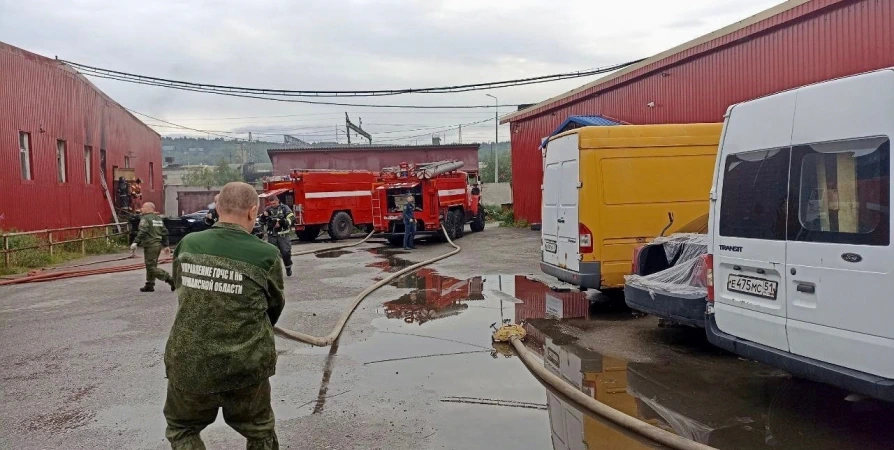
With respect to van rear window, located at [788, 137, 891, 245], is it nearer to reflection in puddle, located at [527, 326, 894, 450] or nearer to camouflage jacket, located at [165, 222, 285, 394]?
reflection in puddle, located at [527, 326, 894, 450]

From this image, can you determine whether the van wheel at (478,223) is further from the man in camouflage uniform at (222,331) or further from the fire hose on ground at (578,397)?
the man in camouflage uniform at (222,331)

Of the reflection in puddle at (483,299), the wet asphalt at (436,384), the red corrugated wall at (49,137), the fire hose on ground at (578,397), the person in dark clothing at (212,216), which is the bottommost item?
the wet asphalt at (436,384)

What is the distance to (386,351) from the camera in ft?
23.9

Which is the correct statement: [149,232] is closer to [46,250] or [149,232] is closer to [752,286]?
[46,250]

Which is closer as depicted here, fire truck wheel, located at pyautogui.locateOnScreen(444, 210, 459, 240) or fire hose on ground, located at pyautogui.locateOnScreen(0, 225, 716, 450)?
fire hose on ground, located at pyautogui.locateOnScreen(0, 225, 716, 450)

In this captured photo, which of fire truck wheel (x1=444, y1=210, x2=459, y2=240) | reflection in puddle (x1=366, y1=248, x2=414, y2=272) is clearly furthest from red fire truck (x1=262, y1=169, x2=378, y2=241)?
reflection in puddle (x1=366, y1=248, x2=414, y2=272)

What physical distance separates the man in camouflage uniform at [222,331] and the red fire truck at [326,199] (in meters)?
19.3

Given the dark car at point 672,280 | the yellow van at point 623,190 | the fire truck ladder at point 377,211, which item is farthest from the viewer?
the fire truck ladder at point 377,211

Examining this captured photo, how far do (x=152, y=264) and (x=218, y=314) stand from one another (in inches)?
365

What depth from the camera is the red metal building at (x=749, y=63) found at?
10.6m

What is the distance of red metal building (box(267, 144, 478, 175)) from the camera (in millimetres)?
38438

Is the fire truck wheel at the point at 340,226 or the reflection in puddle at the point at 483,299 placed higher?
the fire truck wheel at the point at 340,226

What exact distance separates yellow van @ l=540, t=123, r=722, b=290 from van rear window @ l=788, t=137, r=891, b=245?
4241 millimetres

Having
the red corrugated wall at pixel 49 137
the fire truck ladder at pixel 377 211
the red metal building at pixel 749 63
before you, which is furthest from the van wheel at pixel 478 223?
the red corrugated wall at pixel 49 137
